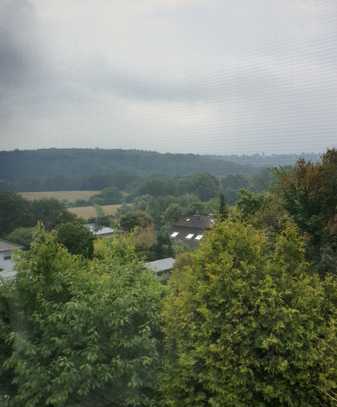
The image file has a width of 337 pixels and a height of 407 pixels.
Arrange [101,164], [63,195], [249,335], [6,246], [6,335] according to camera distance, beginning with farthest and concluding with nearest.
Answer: [101,164] → [63,195] → [6,246] → [6,335] → [249,335]

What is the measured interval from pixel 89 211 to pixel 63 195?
65 cm

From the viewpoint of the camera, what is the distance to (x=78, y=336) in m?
2.29

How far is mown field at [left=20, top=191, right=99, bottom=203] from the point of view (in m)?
3.05

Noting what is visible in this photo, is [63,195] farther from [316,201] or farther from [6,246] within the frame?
[316,201]

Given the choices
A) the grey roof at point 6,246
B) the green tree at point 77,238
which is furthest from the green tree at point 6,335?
the green tree at point 77,238

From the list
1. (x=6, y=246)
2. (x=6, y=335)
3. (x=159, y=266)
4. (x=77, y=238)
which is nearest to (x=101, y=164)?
(x=77, y=238)

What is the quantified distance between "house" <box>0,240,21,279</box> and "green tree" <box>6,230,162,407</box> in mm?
171

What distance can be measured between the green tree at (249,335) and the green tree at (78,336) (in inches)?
7.3

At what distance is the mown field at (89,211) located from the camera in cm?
378

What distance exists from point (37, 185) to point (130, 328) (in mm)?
1350

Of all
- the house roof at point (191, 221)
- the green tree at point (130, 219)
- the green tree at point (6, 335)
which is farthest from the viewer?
the house roof at point (191, 221)

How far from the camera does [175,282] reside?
2.84 metres

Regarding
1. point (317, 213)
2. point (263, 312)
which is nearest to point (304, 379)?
point (263, 312)

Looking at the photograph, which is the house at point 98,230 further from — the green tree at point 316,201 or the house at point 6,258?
the green tree at point 316,201
